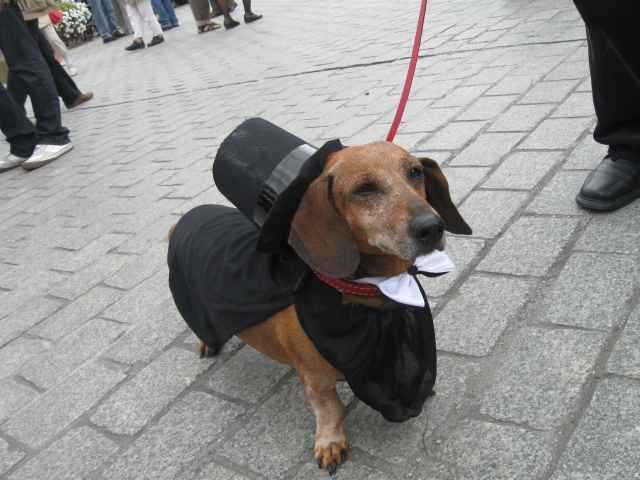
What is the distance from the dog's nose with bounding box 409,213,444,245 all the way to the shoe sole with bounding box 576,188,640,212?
1.59 meters

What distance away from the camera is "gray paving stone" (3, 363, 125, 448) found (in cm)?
267

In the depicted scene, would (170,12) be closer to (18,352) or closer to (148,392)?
(18,352)

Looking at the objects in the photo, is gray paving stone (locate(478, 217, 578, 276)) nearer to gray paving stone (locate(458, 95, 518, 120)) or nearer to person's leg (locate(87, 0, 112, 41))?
gray paving stone (locate(458, 95, 518, 120))

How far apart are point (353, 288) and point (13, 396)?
1939 millimetres

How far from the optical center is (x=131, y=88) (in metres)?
10.5

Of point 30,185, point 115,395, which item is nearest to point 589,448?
point 115,395

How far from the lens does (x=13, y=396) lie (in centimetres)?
297

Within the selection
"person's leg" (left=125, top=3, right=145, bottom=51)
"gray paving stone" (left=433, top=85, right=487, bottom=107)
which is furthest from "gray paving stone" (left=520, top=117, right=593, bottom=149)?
"person's leg" (left=125, top=3, right=145, bottom=51)

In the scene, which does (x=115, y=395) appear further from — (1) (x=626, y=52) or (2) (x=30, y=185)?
(2) (x=30, y=185)

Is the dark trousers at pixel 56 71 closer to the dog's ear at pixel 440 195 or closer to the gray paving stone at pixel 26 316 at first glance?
the gray paving stone at pixel 26 316

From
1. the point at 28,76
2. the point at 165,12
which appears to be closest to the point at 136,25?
the point at 165,12

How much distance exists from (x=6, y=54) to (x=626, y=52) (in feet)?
21.2

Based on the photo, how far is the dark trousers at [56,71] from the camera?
8063 mm

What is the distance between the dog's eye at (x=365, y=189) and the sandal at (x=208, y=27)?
1319 centimetres
